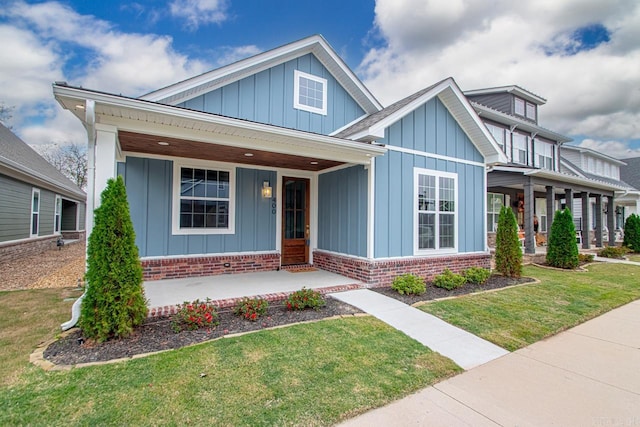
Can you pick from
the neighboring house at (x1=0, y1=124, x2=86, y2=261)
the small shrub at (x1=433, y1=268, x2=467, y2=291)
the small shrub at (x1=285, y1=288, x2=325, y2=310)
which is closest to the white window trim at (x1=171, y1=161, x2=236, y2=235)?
the small shrub at (x1=285, y1=288, x2=325, y2=310)

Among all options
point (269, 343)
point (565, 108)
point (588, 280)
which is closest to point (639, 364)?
point (269, 343)

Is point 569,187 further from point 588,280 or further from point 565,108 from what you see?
point 565,108

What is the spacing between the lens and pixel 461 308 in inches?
210

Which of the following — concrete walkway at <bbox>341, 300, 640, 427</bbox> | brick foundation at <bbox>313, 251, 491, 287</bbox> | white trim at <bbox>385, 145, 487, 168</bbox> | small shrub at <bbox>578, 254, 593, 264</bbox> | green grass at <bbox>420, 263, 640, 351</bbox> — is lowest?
concrete walkway at <bbox>341, 300, 640, 427</bbox>

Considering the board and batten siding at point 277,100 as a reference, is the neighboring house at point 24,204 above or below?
below

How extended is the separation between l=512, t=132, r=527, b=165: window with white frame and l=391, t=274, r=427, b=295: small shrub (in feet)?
38.9

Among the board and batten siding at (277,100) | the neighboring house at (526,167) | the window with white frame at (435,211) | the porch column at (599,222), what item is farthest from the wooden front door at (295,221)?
the porch column at (599,222)

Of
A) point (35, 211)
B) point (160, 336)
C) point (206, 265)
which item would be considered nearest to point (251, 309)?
point (160, 336)

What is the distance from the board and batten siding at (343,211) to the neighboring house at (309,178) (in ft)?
0.11

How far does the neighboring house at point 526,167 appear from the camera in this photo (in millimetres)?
A: 11711

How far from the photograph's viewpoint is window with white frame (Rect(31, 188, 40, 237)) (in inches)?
501

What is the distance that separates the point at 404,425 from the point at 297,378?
1046mm

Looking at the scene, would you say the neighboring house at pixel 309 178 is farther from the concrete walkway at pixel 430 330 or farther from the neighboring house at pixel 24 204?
the neighboring house at pixel 24 204

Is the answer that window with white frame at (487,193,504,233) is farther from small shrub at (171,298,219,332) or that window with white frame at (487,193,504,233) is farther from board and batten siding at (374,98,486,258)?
small shrub at (171,298,219,332)
